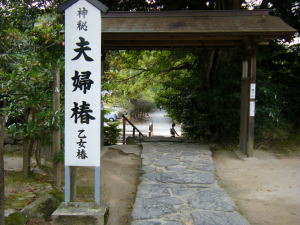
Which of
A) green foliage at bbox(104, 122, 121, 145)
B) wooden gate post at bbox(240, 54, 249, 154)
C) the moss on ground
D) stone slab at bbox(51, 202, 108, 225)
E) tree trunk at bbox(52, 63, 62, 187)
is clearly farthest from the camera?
green foliage at bbox(104, 122, 121, 145)

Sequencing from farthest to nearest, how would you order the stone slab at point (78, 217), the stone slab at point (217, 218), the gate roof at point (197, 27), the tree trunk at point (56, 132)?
the gate roof at point (197, 27) → the tree trunk at point (56, 132) → the stone slab at point (78, 217) → the stone slab at point (217, 218)

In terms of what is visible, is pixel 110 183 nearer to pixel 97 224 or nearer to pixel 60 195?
pixel 60 195

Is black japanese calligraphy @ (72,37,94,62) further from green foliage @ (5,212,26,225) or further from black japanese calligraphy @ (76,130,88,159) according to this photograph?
green foliage @ (5,212,26,225)

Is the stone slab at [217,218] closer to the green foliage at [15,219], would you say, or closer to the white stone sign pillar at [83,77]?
the white stone sign pillar at [83,77]

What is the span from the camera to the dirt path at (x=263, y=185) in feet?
14.4

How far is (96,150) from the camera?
3879 mm

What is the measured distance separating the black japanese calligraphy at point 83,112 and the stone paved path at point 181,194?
4.76 ft

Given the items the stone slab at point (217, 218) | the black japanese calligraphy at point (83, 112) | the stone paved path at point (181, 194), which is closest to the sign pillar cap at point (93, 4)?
the black japanese calligraphy at point (83, 112)

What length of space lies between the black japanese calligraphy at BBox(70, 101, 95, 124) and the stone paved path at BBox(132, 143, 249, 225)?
1.45 m

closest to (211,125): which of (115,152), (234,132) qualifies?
(234,132)

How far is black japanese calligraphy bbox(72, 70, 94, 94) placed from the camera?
3832 millimetres

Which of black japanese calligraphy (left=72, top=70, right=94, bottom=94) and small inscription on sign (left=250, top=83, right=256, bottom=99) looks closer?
black japanese calligraphy (left=72, top=70, right=94, bottom=94)

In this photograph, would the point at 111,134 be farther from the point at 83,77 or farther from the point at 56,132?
the point at 83,77

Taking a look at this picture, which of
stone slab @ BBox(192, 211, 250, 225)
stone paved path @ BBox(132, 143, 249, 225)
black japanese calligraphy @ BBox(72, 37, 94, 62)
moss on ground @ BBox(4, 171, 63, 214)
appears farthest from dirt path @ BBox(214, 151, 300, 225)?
black japanese calligraphy @ BBox(72, 37, 94, 62)
